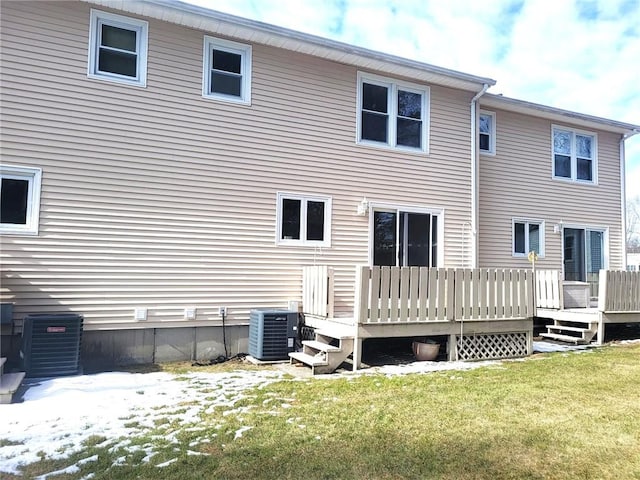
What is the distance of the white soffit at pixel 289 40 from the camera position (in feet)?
22.7

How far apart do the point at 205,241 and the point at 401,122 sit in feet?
15.2

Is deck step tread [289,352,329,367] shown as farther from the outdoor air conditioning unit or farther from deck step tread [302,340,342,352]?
the outdoor air conditioning unit

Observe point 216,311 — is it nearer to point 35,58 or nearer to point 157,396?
point 157,396

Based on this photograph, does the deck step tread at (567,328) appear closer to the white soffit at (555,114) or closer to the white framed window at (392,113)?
the white framed window at (392,113)

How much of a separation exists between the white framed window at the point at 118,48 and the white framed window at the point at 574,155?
9.87 meters

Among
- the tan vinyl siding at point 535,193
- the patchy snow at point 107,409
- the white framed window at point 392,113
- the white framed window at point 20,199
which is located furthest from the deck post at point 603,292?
the white framed window at point 20,199


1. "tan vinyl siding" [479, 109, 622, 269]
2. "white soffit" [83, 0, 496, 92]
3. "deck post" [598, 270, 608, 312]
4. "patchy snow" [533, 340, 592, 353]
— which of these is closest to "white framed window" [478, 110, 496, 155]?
"tan vinyl siding" [479, 109, 622, 269]

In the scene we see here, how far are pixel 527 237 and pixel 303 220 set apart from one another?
6251mm

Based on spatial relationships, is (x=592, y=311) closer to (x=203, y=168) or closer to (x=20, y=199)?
(x=203, y=168)

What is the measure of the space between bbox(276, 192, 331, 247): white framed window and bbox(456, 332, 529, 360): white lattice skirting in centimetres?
290

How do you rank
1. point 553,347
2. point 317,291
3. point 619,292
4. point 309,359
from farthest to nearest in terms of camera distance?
point 619,292, point 553,347, point 317,291, point 309,359

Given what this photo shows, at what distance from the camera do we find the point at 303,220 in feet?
27.1

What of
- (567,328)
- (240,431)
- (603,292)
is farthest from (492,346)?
(240,431)

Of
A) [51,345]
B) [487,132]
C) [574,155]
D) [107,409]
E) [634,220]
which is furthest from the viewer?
[634,220]
